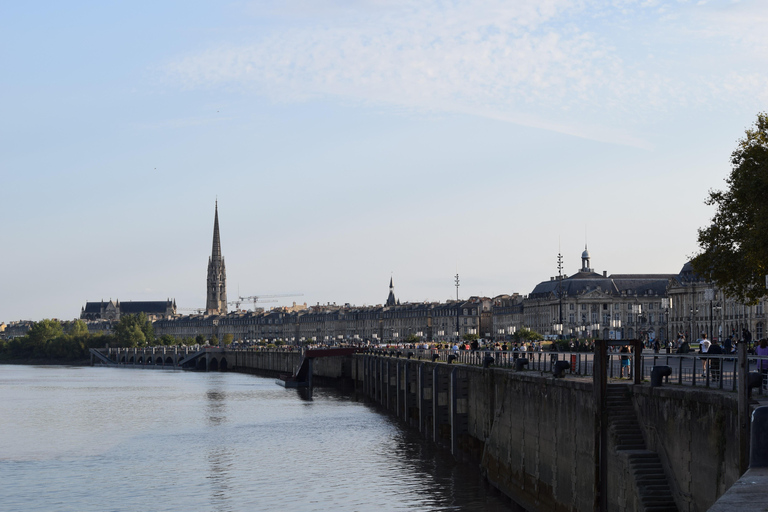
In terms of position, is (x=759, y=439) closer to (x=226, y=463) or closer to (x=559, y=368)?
(x=559, y=368)

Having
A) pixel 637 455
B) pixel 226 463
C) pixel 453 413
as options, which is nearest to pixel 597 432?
pixel 637 455

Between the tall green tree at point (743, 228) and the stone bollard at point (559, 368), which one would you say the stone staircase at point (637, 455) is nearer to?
the stone bollard at point (559, 368)

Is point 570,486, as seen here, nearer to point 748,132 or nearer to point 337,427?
point 748,132

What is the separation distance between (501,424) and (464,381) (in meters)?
10.4

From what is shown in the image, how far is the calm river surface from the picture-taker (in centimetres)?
3894

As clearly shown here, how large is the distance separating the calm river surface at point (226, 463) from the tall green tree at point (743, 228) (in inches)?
593

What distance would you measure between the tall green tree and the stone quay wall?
485 inches

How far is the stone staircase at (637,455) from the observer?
78.6ft

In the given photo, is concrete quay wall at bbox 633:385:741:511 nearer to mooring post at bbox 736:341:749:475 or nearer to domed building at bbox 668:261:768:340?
mooring post at bbox 736:341:749:475

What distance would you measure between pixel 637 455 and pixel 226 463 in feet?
92.5

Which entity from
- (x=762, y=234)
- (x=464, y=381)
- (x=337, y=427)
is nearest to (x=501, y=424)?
(x=464, y=381)

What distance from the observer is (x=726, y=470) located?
824 inches

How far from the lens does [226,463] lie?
4988 centimetres

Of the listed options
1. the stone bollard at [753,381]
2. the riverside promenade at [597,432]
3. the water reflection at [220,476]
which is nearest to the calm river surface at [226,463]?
the water reflection at [220,476]
